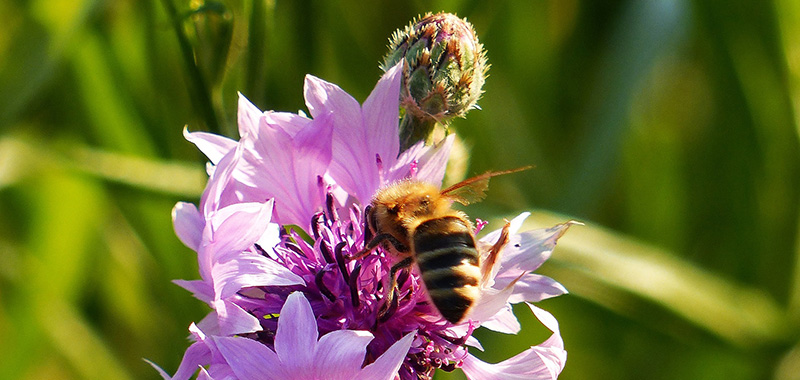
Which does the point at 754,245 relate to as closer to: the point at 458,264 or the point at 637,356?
the point at 637,356

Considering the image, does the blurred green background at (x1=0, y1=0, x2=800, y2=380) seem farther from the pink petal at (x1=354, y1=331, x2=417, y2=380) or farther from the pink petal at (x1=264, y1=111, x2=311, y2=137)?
the pink petal at (x1=354, y1=331, x2=417, y2=380)

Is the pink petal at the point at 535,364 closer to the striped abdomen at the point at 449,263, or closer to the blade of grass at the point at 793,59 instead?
the striped abdomen at the point at 449,263

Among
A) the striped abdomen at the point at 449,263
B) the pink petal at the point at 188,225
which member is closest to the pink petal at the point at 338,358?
the striped abdomen at the point at 449,263

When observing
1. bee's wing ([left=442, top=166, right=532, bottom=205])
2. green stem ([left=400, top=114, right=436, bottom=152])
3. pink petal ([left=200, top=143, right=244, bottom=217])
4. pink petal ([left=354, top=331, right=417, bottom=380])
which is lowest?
pink petal ([left=354, top=331, right=417, bottom=380])

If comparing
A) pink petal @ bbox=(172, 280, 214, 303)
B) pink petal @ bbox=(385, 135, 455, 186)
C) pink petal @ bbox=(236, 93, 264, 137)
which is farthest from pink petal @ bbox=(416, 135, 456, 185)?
pink petal @ bbox=(172, 280, 214, 303)

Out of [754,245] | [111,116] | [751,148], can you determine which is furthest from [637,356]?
[111,116]

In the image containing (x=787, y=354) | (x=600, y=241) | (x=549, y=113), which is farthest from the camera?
(x=549, y=113)
